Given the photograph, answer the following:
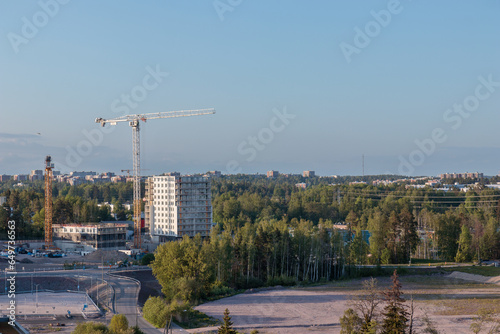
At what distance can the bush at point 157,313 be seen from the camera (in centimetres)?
3155

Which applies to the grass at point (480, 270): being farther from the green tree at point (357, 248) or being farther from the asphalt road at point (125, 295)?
the asphalt road at point (125, 295)

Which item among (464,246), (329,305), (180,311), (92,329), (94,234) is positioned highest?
(94,234)

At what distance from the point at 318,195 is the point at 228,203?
26125 mm

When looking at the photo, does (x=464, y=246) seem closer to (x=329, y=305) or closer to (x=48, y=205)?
(x=329, y=305)

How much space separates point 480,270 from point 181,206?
3425 centimetres

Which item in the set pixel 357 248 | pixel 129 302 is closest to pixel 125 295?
pixel 129 302

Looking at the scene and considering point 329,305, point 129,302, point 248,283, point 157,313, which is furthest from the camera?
point 248,283

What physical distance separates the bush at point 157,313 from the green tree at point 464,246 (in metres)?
38.0

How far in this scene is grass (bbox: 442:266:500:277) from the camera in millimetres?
51781

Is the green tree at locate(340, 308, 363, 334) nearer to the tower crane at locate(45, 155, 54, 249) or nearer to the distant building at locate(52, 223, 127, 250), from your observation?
the distant building at locate(52, 223, 127, 250)

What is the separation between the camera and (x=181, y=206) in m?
69.6

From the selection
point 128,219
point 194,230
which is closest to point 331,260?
point 194,230

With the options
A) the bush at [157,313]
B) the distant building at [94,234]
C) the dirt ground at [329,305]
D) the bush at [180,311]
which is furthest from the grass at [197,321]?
the distant building at [94,234]

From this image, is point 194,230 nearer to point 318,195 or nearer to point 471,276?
point 471,276
